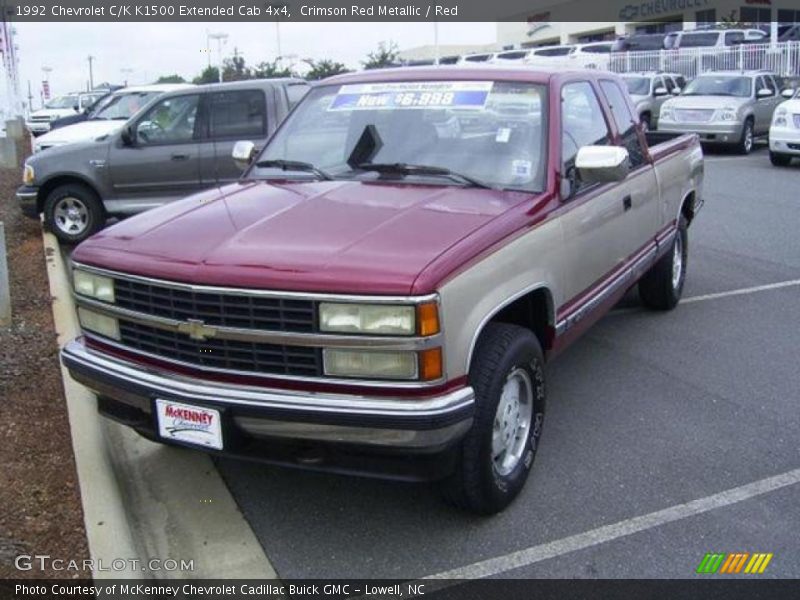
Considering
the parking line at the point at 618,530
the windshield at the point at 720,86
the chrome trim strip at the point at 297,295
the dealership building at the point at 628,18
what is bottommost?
the parking line at the point at 618,530

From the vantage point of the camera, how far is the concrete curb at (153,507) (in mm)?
3387

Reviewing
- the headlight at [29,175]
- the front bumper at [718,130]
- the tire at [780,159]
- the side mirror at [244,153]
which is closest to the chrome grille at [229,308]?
the side mirror at [244,153]

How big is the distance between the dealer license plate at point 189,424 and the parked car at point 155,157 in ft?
21.2

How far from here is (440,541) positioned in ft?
11.4

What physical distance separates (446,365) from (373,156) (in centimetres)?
168

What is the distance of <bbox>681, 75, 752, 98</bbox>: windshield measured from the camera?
62.3ft

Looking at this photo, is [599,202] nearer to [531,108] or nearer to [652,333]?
[531,108]

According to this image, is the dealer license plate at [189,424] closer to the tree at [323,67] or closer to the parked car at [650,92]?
the parked car at [650,92]

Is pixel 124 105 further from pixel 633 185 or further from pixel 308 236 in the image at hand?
pixel 308 236

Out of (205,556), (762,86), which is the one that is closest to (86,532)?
(205,556)

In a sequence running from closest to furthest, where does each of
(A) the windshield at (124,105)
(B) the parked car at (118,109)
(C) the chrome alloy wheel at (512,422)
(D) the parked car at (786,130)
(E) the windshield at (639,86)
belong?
1. (C) the chrome alloy wheel at (512,422)
2. (B) the parked car at (118,109)
3. (A) the windshield at (124,105)
4. (D) the parked car at (786,130)
5. (E) the windshield at (639,86)

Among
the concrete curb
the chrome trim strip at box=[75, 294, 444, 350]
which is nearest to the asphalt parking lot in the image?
the concrete curb

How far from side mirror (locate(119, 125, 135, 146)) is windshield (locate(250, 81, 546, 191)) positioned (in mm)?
5353

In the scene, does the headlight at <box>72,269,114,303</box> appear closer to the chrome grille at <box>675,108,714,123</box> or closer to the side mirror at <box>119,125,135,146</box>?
the side mirror at <box>119,125,135,146</box>
